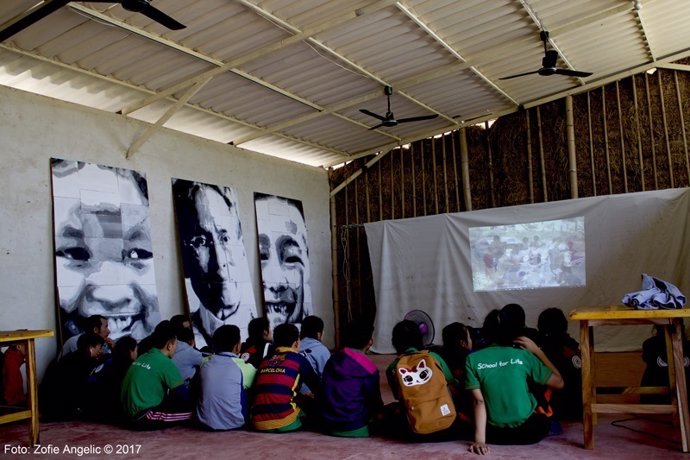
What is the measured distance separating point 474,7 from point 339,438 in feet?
16.6

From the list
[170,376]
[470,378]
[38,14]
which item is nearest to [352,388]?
[470,378]

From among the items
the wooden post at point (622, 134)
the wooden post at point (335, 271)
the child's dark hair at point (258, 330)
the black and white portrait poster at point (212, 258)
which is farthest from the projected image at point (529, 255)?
the child's dark hair at point (258, 330)

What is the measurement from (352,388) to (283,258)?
246 inches

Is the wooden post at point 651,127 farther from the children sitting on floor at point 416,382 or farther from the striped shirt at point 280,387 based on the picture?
the striped shirt at point 280,387

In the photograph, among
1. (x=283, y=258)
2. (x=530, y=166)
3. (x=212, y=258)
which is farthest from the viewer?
(x=283, y=258)

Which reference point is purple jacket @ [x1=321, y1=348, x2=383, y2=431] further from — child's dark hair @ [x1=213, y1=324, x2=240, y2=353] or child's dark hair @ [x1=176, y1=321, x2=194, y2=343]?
child's dark hair @ [x1=176, y1=321, x2=194, y2=343]

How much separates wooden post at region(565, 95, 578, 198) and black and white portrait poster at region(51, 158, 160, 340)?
21.6 feet

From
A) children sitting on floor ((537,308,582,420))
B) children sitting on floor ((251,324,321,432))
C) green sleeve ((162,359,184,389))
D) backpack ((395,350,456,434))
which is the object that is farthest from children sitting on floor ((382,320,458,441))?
green sleeve ((162,359,184,389))

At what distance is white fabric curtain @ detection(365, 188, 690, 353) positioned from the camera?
852 centimetres

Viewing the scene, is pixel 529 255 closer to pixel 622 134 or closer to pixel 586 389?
pixel 622 134

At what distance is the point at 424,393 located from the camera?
3871mm

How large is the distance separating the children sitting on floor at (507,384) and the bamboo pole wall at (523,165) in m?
6.47

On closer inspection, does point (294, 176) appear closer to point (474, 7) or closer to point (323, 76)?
point (323, 76)

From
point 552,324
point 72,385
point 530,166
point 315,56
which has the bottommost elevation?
point 72,385
